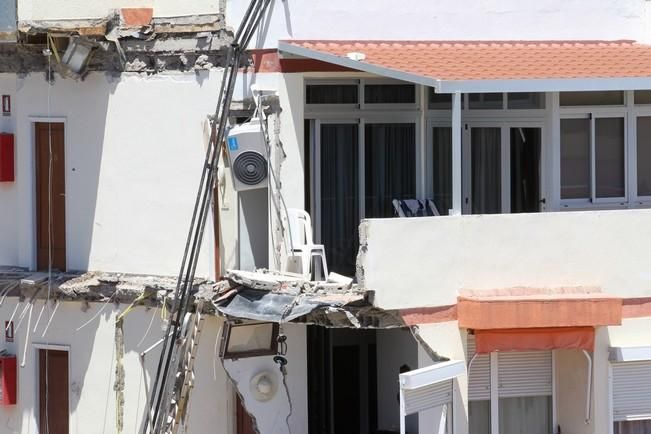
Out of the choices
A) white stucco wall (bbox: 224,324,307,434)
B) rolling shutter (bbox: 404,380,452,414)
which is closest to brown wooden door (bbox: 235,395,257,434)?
white stucco wall (bbox: 224,324,307,434)

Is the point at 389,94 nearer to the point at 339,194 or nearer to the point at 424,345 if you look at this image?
the point at 339,194

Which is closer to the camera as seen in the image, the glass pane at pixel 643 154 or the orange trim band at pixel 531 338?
the orange trim band at pixel 531 338

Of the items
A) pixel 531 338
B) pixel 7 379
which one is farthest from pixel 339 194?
pixel 7 379

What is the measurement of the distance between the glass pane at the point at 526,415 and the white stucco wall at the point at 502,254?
1.70 metres

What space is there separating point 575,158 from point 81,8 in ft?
22.7

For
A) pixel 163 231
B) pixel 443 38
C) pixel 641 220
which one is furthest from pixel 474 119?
pixel 163 231

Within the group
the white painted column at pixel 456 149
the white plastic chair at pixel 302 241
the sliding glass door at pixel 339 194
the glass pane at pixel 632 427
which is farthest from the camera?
the sliding glass door at pixel 339 194

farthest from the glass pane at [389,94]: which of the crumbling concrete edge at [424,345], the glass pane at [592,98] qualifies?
the crumbling concrete edge at [424,345]

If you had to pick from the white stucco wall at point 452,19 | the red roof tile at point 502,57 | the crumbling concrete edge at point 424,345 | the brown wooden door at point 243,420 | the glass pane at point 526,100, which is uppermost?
the white stucco wall at point 452,19

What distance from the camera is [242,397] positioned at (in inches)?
851

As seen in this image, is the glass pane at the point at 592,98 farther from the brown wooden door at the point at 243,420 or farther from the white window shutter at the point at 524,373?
the brown wooden door at the point at 243,420

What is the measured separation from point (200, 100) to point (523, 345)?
17.4 ft

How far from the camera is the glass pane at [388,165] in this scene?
2266 centimetres

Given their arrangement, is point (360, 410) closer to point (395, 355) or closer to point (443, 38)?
point (395, 355)
